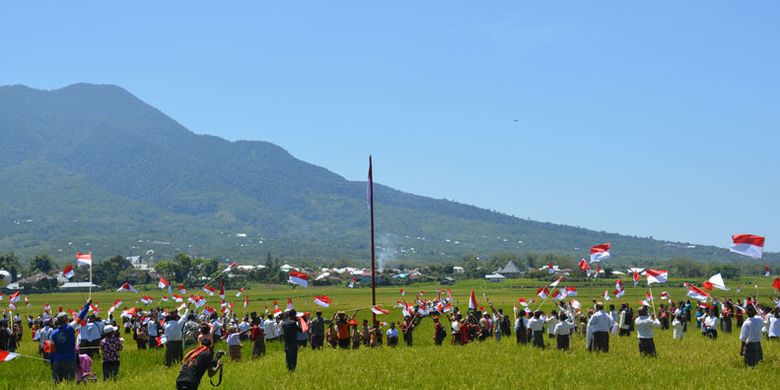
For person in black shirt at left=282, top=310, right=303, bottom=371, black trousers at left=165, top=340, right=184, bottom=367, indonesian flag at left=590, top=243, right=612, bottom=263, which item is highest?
indonesian flag at left=590, top=243, right=612, bottom=263

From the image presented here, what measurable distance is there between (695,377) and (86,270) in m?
164

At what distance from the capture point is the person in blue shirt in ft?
63.0

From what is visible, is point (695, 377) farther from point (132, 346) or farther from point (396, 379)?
point (132, 346)

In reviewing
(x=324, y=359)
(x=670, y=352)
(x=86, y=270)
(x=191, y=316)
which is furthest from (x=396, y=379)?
(x=86, y=270)

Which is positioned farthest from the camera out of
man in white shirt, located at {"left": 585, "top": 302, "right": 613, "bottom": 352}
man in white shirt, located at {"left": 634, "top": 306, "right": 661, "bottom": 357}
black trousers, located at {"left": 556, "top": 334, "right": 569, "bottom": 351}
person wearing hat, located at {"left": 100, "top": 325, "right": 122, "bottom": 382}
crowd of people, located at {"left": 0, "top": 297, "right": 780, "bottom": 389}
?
black trousers, located at {"left": 556, "top": 334, "right": 569, "bottom": 351}

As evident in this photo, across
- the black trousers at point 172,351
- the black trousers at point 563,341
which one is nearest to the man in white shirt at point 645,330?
the black trousers at point 563,341

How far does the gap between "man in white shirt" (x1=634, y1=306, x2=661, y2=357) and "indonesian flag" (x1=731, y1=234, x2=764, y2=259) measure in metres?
2.98

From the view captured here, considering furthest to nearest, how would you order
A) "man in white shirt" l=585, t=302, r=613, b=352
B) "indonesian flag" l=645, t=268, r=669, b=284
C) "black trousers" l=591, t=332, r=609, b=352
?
"indonesian flag" l=645, t=268, r=669, b=284, "black trousers" l=591, t=332, r=609, b=352, "man in white shirt" l=585, t=302, r=613, b=352

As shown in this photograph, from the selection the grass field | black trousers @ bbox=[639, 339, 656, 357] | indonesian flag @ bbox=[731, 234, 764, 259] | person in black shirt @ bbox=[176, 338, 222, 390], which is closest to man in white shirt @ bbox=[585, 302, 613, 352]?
the grass field

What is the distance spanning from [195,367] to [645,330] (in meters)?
14.2

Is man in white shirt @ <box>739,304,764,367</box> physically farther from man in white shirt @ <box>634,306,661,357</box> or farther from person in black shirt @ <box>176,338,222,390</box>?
person in black shirt @ <box>176,338,222,390</box>

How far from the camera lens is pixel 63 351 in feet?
63.4

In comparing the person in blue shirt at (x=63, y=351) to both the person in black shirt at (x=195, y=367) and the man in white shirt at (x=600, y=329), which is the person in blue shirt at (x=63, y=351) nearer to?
the person in black shirt at (x=195, y=367)

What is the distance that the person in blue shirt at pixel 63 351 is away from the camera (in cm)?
1919
